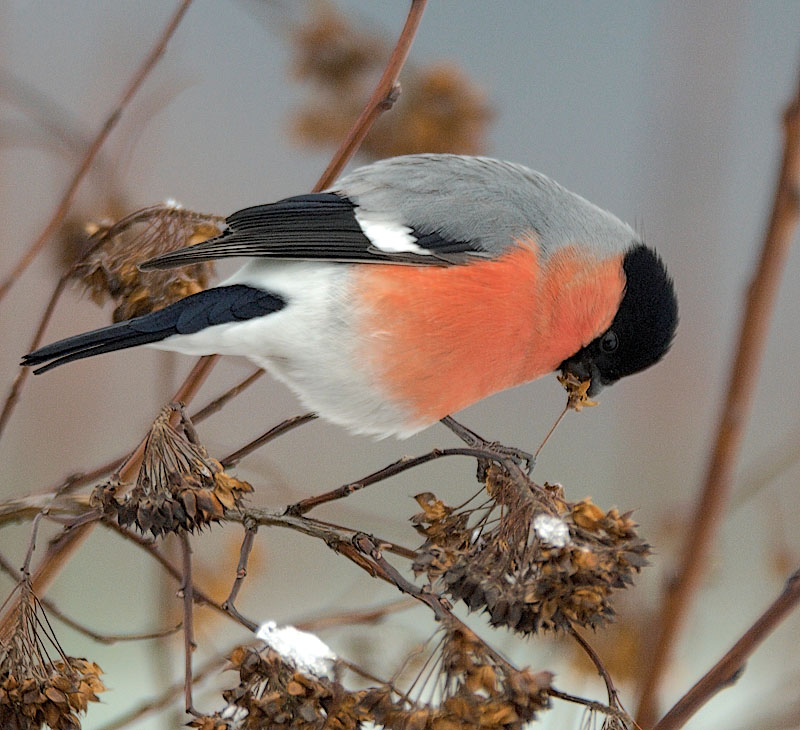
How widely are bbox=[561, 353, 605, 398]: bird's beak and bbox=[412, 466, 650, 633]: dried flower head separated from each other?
363 millimetres

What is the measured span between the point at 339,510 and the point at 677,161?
0.45 metres

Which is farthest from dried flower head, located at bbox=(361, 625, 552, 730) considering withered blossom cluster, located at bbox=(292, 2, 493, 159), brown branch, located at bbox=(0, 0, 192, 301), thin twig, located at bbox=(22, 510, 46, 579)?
withered blossom cluster, located at bbox=(292, 2, 493, 159)

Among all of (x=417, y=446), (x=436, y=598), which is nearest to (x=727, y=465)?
(x=436, y=598)

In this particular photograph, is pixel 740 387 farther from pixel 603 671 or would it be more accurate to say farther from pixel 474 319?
pixel 474 319

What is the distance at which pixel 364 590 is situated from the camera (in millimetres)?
1294

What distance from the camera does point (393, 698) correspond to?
0.48m

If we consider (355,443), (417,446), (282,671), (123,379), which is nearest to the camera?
(282,671)

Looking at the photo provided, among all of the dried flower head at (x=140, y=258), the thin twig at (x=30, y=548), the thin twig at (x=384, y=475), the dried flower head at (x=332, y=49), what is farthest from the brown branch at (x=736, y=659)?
the dried flower head at (x=332, y=49)

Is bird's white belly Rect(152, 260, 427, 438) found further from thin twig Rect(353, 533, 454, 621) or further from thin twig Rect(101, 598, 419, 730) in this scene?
thin twig Rect(353, 533, 454, 621)

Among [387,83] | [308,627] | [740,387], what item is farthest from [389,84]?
[308,627]

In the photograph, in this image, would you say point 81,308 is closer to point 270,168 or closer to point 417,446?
point 270,168

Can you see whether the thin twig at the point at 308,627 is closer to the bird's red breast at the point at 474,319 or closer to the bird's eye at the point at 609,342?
the bird's red breast at the point at 474,319

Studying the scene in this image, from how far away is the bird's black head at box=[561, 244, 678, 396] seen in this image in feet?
2.87

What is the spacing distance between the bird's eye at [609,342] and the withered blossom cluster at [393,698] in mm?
472
